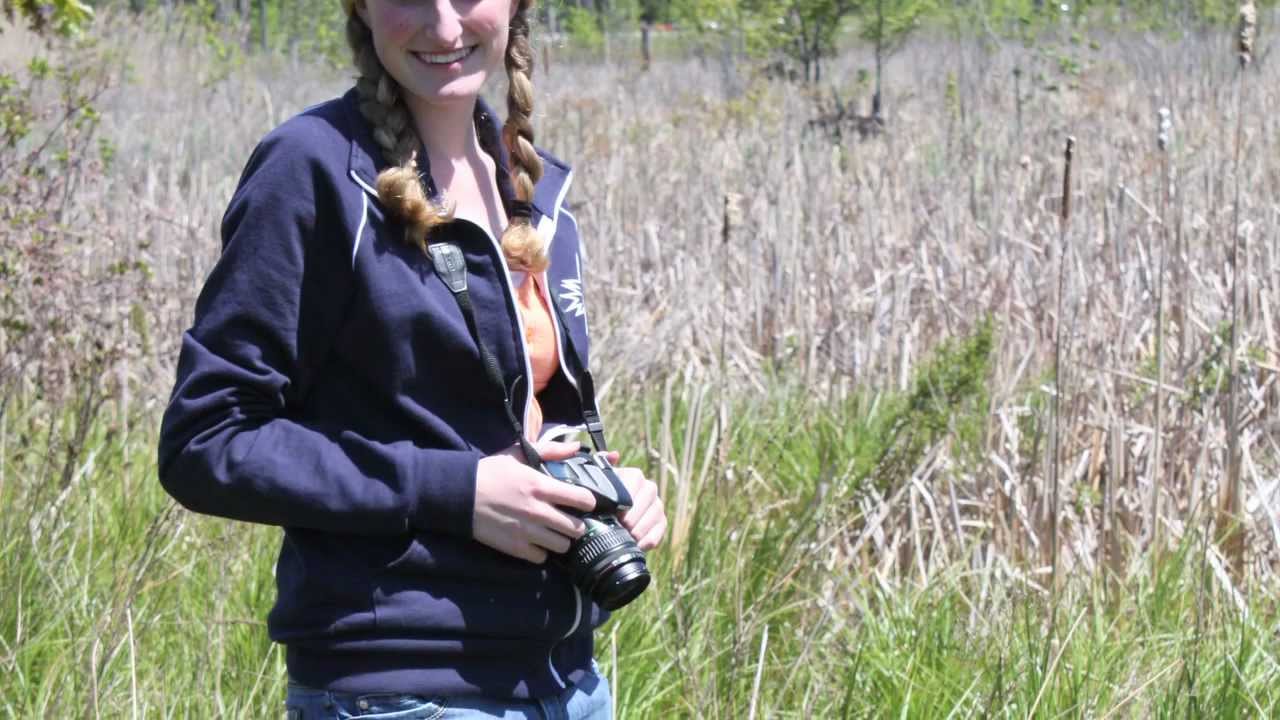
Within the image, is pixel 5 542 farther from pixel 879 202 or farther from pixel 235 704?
pixel 879 202

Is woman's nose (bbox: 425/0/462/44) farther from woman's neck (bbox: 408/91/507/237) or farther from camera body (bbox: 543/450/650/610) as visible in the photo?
camera body (bbox: 543/450/650/610)

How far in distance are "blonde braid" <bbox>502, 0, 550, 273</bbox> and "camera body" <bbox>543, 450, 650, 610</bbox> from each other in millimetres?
227

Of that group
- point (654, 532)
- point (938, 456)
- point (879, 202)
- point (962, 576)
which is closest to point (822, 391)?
point (938, 456)

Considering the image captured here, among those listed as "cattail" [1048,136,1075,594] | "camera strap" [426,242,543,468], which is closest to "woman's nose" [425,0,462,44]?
"camera strap" [426,242,543,468]

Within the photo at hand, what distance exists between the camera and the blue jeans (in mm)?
1486

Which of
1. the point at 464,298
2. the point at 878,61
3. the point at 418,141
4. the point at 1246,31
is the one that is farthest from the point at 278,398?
the point at 878,61

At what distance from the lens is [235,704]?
2.43 meters

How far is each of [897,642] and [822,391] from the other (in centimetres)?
168

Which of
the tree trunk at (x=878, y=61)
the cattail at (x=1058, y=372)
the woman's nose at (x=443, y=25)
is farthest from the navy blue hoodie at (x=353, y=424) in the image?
the tree trunk at (x=878, y=61)

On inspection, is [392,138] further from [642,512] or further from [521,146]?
[642,512]

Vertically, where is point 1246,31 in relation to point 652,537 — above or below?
above

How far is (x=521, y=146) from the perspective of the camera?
5.75 ft

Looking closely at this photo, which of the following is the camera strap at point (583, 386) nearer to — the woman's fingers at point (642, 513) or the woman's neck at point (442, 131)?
the woman's fingers at point (642, 513)

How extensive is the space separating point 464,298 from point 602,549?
0.96 feet
